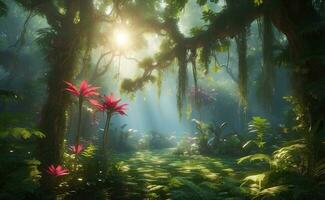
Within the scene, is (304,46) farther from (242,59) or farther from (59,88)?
(59,88)

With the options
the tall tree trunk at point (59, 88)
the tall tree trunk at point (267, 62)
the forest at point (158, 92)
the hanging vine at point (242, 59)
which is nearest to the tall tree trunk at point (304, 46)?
the forest at point (158, 92)

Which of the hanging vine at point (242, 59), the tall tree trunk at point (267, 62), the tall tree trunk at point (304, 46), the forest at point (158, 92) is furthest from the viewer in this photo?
the hanging vine at point (242, 59)

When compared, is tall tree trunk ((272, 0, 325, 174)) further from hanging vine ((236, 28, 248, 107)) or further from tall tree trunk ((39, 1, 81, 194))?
tall tree trunk ((39, 1, 81, 194))

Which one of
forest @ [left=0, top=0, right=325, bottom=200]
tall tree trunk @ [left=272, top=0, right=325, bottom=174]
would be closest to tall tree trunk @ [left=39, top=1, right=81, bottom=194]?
forest @ [left=0, top=0, right=325, bottom=200]

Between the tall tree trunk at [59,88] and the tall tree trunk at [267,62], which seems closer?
the tall tree trunk at [59,88]

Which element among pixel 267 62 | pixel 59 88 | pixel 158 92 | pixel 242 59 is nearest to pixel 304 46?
pixel 267 62

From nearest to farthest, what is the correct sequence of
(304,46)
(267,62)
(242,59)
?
(304,46), (267,62), (242,59)

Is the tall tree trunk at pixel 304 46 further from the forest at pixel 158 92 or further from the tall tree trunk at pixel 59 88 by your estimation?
the tall tree trunk at pixel 59 88

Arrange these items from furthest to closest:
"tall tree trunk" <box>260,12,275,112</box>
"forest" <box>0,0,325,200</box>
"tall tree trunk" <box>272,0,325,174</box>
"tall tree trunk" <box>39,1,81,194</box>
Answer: "tall tree trunk" <box>260,12,275,112</box>, "tall tree trunk" <box>39,1,81,194</box>, "tall tree trunk" <box>272,0,325,174</box>, "forest" <box>0,0,325,200</box>

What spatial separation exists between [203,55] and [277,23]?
12.4 feet

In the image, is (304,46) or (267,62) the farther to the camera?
(267,62)

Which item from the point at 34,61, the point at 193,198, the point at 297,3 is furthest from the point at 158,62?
the point at 34,61

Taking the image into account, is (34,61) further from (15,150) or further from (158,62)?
(15,150)

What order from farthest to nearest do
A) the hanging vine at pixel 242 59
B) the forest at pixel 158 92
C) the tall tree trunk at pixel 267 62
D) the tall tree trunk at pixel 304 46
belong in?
the hanging vine at pixel 242 59
the tall tree trunk at pixel 267 62
the tall tree trunk at pixel 304 46
the forest at pixel 158 92
